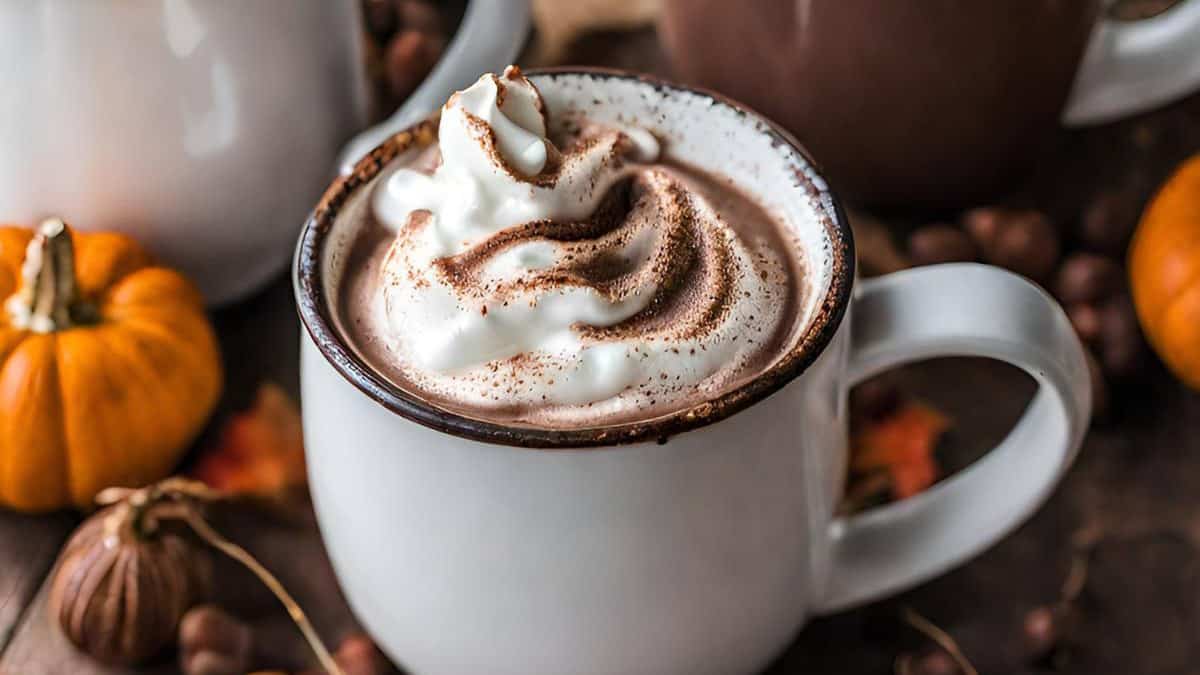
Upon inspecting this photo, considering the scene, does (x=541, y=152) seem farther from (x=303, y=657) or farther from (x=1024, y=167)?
(x=1024, y=167)

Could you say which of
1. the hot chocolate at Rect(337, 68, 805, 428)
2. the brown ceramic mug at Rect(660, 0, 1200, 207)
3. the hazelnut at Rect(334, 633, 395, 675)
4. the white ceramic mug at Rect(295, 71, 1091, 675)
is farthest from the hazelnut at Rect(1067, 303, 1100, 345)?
the hazelnut at Rect(334, 633, 395, 675)

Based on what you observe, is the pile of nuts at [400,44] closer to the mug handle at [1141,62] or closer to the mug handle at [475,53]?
the mug handle at [475,53]

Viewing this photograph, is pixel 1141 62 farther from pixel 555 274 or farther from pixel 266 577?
pixel 266 577

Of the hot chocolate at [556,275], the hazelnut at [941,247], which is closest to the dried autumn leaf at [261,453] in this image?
the hot chocolate at [556,275]

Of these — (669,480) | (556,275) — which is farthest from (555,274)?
(669,480)

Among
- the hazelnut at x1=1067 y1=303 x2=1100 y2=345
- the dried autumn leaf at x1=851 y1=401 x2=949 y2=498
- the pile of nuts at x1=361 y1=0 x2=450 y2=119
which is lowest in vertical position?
the dried autumn leaf at x1=851 y1=401 x2=949 y2=498

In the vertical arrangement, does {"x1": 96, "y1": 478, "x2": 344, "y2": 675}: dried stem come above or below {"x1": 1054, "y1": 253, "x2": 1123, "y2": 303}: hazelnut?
above

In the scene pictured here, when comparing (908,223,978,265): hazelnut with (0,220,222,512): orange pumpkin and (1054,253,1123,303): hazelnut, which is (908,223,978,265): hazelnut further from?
(0,220,222,512): orange pumpkin
